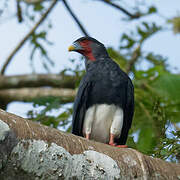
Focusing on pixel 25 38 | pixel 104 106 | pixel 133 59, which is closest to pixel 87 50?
pixel 104 106

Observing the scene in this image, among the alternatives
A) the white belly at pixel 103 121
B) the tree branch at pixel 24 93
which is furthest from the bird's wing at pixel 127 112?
the tree branch at pixel 24 93

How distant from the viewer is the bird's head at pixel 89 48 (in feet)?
16.7

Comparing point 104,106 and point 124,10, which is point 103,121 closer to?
point 104,106

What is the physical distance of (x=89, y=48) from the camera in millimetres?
5137

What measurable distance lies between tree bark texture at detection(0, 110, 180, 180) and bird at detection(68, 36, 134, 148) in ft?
4.71

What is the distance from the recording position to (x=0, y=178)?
7.12 ft

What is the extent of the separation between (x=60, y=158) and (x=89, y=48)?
114 inches

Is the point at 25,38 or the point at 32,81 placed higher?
the point at 25,38

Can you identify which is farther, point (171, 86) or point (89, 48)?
point (89, 48)

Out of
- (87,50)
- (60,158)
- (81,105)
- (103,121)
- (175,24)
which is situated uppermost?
(175,24)

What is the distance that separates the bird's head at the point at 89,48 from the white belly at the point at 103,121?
969mm

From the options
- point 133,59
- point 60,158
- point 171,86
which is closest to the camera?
point 60,158

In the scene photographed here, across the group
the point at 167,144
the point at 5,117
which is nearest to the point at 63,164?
the point at 5,117

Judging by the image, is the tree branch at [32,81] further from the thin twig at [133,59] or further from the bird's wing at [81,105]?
the bird's wing at [81,105]
